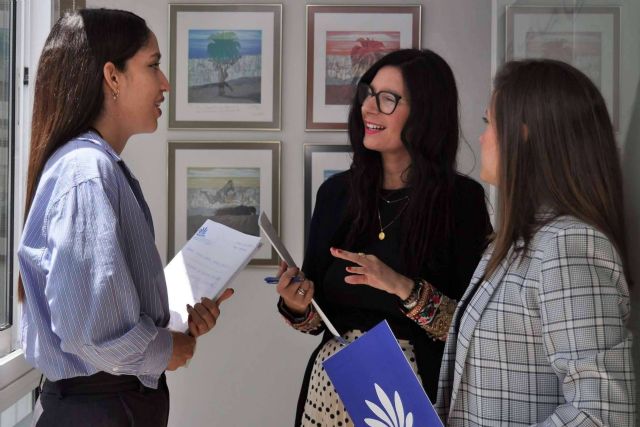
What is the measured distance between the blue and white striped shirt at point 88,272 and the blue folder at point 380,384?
0.40 metres

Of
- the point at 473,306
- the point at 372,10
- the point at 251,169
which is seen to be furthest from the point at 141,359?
the point at 372,10

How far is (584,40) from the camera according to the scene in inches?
65.5

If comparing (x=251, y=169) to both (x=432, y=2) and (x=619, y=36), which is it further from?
(x=619, y=36)

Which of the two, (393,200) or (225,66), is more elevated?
Answer: (225,66)

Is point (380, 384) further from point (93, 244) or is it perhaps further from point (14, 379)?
point (14, 379)

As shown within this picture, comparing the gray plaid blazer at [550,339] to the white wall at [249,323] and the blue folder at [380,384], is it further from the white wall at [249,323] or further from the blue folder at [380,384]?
the white wall at [249,323]

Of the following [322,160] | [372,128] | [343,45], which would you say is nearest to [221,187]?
[322,160]

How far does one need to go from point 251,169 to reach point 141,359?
2.08 meters

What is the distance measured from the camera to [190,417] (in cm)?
348

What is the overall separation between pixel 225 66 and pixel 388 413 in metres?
2.48

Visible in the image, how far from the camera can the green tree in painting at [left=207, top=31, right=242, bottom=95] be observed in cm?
346

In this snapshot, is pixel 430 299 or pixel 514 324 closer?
pixel 514 324

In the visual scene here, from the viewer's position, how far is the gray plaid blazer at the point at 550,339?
104 cm

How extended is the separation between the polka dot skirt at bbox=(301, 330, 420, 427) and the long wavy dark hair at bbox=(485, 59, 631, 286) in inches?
30.2
